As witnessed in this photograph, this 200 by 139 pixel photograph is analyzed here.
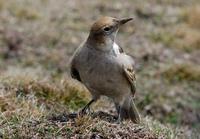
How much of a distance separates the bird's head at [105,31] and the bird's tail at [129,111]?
0.90 m

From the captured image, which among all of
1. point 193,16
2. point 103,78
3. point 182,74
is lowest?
point 182,74

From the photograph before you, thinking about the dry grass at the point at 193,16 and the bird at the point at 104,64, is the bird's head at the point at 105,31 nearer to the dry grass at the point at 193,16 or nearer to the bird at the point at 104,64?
the bird at the point at 104,64

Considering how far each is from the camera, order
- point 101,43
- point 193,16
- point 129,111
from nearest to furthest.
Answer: point 101,43, point 129,111, point 193,16

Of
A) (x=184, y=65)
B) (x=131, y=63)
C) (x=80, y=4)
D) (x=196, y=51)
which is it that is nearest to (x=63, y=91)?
(x=131, y=63)

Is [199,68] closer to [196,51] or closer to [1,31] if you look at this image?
[196,51]

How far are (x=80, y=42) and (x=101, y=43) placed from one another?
18.5 ft

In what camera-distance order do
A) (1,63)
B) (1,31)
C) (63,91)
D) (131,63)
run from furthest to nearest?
(1,31)
(1,63)
(63,91)
(131,63)

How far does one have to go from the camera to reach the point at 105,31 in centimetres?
732

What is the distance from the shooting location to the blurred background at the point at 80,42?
9008 mm

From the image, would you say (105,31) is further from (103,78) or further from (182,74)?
(182,74)

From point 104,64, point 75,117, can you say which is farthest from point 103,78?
point 75,117

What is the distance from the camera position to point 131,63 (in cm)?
756

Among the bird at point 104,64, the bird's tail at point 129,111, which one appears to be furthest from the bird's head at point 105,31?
the bird's tail at point 129,111

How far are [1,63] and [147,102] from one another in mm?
2651
